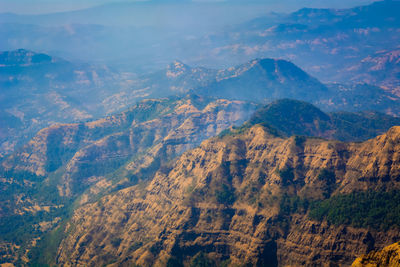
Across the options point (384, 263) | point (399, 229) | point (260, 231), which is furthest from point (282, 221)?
point (384, 263)

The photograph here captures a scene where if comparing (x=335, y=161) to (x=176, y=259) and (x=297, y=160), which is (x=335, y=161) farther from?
(x=176, y=259)

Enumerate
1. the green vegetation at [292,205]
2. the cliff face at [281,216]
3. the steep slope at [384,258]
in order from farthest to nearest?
the green vegetation at [292,205]
the cliff face at [281,216]
the steep slope at [384,258]

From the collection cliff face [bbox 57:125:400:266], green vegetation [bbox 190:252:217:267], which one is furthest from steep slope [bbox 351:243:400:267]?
green vegetation [bbox 190:252:217:267]

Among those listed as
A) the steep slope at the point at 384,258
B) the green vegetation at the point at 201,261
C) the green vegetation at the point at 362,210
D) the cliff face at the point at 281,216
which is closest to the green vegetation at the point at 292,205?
the cliff face at the point at 281,216

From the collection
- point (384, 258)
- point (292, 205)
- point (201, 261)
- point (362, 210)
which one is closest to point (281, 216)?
point (292, 205)

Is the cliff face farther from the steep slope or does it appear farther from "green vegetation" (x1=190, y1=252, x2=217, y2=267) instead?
the steep slope

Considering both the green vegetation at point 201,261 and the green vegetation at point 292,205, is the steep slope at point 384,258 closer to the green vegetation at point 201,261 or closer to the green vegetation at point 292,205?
the green vegetation at point 292,205
